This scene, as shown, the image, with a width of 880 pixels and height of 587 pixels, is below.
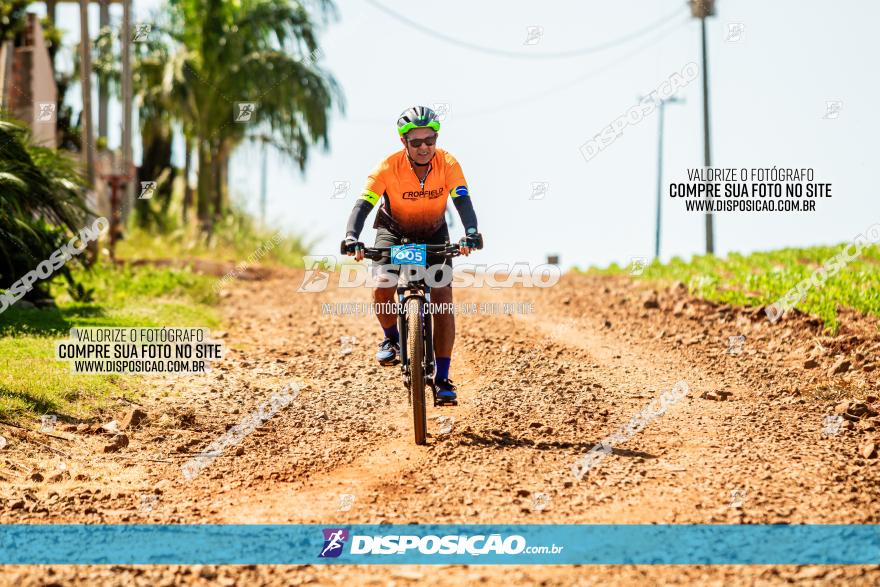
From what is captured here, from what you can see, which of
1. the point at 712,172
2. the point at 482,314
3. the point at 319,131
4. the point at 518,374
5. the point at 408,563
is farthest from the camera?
the point at 319,131

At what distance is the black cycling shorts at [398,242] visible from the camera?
774 centimetres

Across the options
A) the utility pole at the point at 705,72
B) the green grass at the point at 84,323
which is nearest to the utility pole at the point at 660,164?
the utility pole at the point at 705,72

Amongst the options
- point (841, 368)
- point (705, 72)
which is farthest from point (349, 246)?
point (705, 72)

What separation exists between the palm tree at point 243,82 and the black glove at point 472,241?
23.1 metres

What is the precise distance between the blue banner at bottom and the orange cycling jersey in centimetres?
306

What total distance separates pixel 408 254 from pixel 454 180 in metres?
0.92

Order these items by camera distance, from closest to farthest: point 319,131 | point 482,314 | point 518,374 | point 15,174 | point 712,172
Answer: point 518,374
point 15,174
point 482,314
point 712,172
point 319,131

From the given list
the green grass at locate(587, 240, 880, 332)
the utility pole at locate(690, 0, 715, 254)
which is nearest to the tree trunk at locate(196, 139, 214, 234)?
the green grass at locate(587, 240, 880, 332)

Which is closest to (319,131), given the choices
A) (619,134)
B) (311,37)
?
(311,37)

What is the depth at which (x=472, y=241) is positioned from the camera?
7715 millimetres

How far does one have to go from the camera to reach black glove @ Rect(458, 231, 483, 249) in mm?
7652

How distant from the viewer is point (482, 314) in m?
14.6

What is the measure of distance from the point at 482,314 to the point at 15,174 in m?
6.49

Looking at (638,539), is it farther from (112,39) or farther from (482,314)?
(112,39)
